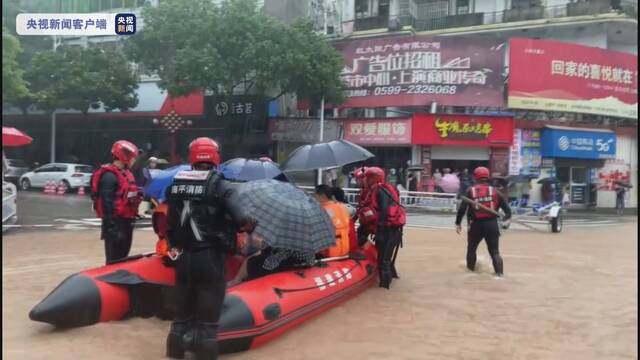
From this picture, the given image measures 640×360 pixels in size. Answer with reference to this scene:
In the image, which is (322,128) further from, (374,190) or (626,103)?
(374,190)

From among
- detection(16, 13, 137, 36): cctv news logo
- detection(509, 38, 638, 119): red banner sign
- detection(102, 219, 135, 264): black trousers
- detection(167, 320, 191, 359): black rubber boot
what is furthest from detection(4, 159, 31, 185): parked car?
detection(167, 320, 191, 359): black rubber boot

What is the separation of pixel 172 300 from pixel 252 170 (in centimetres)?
192

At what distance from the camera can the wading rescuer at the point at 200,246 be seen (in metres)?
4.81

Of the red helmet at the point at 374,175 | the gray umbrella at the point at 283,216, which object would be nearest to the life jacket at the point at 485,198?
the red helmet at the point at 374,175

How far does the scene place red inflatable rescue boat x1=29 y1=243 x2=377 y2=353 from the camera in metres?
5.37

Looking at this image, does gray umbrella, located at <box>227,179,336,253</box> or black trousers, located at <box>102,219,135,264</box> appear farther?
black trousers, located at <box>102,219,135,264</box>

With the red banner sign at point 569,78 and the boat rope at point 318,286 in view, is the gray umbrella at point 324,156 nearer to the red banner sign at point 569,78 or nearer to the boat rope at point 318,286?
the boat rope at point 318,286

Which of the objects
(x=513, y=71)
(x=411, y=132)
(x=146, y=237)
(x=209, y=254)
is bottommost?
(x=146, y=237)

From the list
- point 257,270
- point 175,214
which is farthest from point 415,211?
point 175,214

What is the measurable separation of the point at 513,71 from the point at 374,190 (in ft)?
64.0

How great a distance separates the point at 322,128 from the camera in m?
26.7

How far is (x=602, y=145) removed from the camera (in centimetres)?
2708

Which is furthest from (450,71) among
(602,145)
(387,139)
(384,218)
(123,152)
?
(123,152)

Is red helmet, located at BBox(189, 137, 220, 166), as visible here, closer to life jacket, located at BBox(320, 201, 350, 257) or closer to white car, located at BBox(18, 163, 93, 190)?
life jacket, located at BBox(320, 201, 350, 257)
